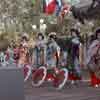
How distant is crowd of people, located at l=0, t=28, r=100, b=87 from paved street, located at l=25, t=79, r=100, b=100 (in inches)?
20.5

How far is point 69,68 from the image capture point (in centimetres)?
1362

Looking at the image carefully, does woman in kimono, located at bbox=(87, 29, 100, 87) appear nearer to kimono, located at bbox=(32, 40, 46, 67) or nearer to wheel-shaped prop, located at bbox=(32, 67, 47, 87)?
wheel-shaped prop, located at bbox=(32, 67, 47, 87)

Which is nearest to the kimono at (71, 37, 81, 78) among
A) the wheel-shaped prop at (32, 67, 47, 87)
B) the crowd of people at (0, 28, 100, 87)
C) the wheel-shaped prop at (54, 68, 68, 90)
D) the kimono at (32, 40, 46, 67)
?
the crowd of people at (0, 28, 100, 87)

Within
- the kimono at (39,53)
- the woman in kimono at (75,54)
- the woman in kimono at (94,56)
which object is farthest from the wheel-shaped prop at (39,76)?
the woman in kimono at (94,56)

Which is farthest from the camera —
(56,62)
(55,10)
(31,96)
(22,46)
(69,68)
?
(55,10)

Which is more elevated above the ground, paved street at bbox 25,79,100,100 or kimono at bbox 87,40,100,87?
kimono at bbox 87,40,100,87

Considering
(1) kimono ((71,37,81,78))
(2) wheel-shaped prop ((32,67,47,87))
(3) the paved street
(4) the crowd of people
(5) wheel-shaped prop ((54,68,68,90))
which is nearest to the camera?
(3) the paved street

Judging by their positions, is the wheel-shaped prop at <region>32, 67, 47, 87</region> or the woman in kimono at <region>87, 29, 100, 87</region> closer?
the woman in kimono at <region>87, 29, 100, 87</region>

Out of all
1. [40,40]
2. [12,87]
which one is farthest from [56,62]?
[12,87]

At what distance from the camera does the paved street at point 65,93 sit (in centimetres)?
1112

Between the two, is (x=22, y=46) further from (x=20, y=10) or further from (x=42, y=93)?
(x=20, y=10)

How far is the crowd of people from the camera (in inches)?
511

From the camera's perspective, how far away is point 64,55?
45.3 feet

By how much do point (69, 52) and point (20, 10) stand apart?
820 inches
